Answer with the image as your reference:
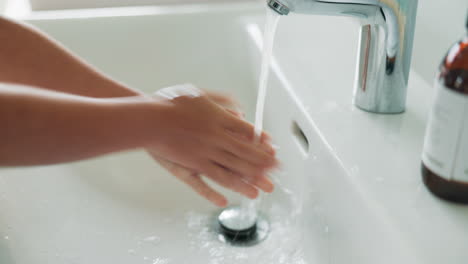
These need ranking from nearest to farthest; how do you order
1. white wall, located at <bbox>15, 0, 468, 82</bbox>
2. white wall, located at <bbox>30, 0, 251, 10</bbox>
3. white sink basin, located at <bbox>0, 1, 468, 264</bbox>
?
white sink basin, located at <bbox>0, 1, 468, 264</bbox> → white wall, located at <bbox>15, 0, 468, 82</bbox> → white wall, located at <bbox>30, 0, 251, 10</bbox>

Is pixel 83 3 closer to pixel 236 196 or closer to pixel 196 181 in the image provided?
pixel 236 196

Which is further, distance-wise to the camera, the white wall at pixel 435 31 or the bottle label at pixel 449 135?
the white wall at pixel 435 31

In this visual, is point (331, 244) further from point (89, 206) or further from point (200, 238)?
point (89, 206)

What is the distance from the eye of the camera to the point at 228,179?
398 millimetres

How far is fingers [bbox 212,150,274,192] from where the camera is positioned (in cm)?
39

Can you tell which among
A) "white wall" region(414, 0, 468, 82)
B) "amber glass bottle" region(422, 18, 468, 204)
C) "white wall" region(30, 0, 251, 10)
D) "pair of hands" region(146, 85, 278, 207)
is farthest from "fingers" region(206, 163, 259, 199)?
"white wall" region(30, 0, 251, 10)

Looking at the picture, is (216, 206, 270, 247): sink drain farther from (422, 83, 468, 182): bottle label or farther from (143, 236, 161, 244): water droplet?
(422, 83, 468, 182): bottle label

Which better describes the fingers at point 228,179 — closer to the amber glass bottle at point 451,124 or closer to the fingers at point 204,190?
the fingers at point 204,190

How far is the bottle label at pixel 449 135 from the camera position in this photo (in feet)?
1.16

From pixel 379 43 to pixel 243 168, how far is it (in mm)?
213

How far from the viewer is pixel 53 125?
1.05 ft

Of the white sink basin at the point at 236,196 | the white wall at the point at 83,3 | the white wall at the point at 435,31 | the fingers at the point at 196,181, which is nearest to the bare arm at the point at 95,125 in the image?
the fingers at the point at 196,181

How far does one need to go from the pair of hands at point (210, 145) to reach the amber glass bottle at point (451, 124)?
12 cm

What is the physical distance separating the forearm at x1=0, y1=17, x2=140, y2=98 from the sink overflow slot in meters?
0.20
